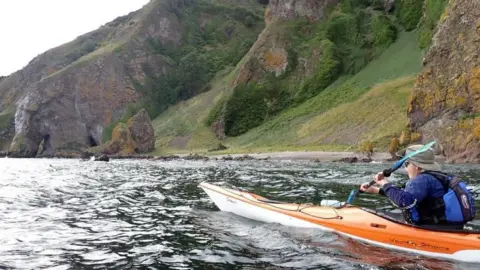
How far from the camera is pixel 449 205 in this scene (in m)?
7.38

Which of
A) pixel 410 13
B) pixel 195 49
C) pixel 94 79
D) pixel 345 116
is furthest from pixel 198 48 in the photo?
pixel 345 116

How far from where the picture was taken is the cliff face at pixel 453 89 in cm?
3444

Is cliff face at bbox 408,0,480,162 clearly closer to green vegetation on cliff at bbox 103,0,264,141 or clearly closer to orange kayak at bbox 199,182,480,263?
orange kayak at bbox 199,182,480,263

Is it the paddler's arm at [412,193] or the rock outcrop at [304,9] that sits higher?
the rock outcrop at [304,9]

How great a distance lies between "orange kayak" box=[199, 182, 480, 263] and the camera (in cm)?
739

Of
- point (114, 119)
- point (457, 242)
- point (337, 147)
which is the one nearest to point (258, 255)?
point (457, 242)

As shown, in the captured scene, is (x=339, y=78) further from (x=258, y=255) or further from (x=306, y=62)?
(x=258, y=255)

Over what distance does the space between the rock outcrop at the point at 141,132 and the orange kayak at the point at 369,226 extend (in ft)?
223

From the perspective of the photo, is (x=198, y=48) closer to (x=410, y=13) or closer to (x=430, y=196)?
(x=410, y=13)

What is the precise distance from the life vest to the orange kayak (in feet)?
0.66

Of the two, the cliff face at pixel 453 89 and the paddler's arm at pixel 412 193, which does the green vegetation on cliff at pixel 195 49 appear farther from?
the paddler's arm at pixel 412 193

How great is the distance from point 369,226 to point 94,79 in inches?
4374

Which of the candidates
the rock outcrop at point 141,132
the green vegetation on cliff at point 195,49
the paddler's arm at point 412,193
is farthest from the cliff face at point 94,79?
the paddler's arm at point 412,193

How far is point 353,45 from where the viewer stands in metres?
83.7
